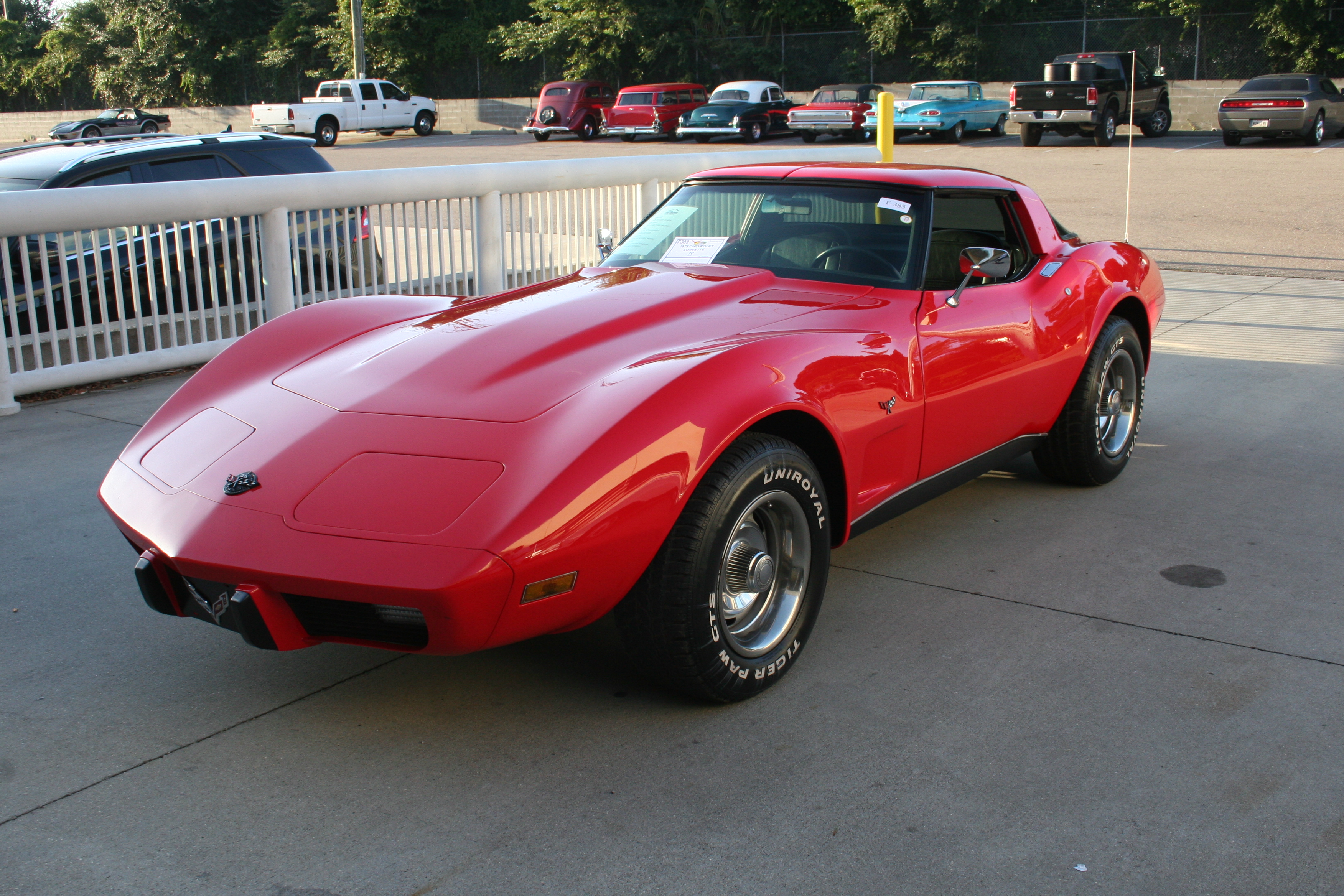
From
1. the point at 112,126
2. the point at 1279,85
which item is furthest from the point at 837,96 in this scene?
the point at 112,126

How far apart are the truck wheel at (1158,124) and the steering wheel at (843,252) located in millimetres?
29807

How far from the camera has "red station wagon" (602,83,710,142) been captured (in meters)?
35.9

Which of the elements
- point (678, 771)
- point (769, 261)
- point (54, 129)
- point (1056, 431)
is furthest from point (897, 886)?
point (54, 129)

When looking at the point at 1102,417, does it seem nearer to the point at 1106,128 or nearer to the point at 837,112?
the point at 1106,128

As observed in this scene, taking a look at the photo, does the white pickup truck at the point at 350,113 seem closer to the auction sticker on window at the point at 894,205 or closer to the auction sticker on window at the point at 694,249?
the auction sticker on window at the point at 694,249

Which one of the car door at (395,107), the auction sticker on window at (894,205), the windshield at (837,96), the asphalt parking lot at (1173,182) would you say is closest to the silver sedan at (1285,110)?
the asphalt parking lot at (1173,182)

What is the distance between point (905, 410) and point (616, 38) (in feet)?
147

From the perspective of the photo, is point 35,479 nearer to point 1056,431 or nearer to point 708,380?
point 708,380

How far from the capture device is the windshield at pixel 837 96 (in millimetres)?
33688

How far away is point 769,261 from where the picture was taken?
4.31 m

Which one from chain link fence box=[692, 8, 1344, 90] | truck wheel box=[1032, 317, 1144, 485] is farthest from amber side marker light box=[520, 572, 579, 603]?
chain link fence box=[692, 8, 1344, 90]

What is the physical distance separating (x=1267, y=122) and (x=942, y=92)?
30.7ft

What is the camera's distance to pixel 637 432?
2912mm

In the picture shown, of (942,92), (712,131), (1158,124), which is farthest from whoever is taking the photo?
(712,131)
